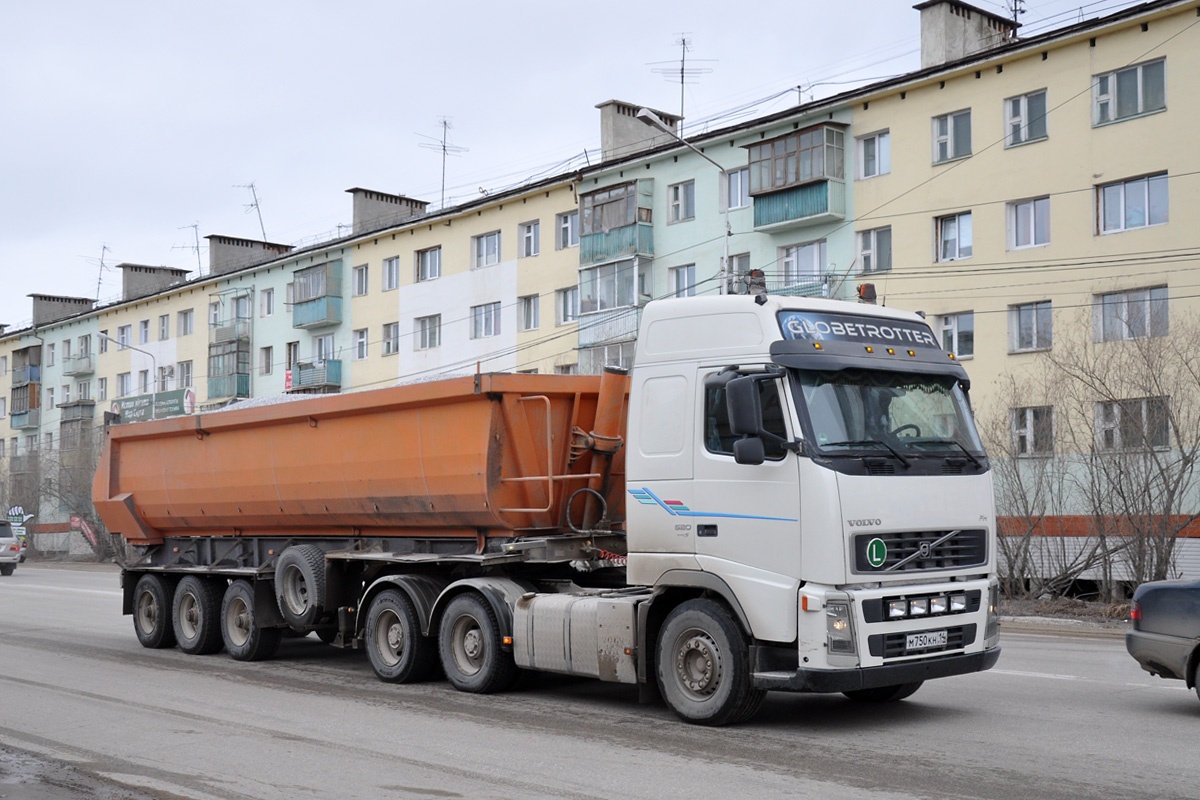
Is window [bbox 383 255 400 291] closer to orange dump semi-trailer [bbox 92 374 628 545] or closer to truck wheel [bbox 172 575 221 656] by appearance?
orange dump semi-trailer [bbox 92 374 628 545]

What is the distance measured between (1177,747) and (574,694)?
4.95 m

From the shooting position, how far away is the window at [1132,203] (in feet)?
93.1

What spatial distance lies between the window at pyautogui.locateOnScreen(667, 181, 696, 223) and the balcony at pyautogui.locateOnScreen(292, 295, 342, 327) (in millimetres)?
18591

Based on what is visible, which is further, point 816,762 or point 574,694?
point 574,694

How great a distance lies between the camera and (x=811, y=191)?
34.4 metres

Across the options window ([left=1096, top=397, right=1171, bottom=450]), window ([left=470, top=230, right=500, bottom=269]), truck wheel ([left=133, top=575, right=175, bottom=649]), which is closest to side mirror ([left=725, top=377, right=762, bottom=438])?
truck wheel ([left=133, top=575, right=175, bottom=649])

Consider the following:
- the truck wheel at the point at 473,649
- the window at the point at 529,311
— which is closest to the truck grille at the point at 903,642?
the truck wheel at the point at 473,649

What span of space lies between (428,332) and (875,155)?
66.7 feet

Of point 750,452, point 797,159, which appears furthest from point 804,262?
point 750,452

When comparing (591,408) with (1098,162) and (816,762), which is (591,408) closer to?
(816,762)

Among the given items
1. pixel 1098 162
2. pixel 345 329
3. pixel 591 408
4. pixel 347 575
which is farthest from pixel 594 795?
pixel 345 329

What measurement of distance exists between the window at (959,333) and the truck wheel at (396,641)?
2238 cm

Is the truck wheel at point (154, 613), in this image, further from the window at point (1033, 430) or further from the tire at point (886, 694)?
the window at point (1033, 430)

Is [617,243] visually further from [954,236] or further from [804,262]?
[954,236]
